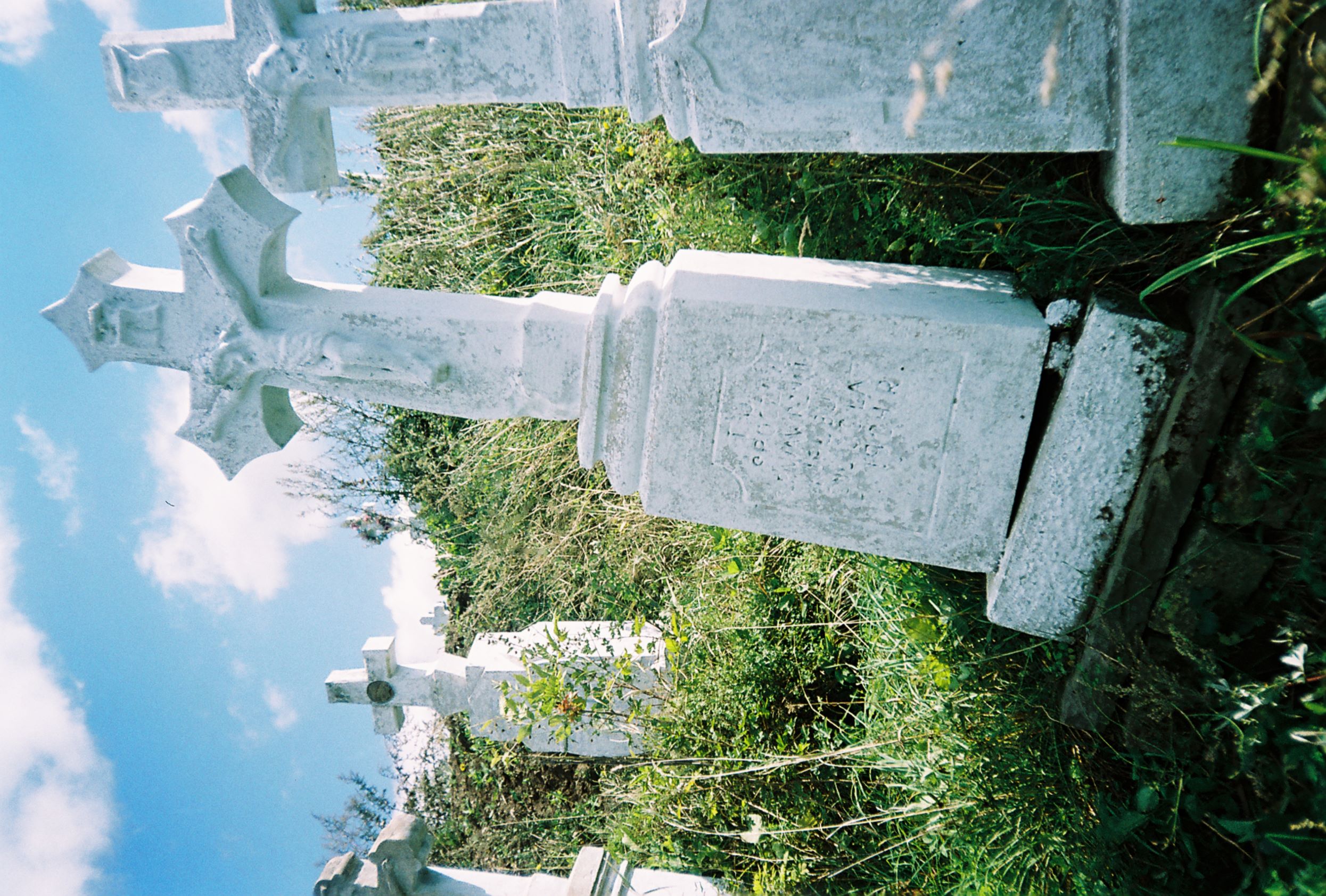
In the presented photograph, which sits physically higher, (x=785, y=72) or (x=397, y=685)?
(x=785, y=72)

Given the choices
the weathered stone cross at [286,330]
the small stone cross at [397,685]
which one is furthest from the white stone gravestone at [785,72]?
the small stone cross at [397,685]

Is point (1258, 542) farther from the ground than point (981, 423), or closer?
closer

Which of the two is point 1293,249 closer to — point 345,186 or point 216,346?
point 216,346

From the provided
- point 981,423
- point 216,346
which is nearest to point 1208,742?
point 981,423

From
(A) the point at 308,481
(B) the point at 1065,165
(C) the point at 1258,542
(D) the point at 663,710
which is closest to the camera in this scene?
(C) the point at 1258,542

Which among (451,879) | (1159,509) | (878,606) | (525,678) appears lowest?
(451,879)

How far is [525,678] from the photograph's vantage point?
4074mm

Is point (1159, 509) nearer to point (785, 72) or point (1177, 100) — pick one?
point (1177, 100)

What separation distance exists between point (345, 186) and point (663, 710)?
5.14 m

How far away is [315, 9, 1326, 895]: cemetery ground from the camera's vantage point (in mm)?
1737

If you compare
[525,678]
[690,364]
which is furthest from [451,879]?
[690,364]

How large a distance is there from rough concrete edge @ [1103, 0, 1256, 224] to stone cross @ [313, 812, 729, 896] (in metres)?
3.27

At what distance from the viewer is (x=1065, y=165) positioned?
81.4 inches

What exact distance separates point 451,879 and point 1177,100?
440 cm
